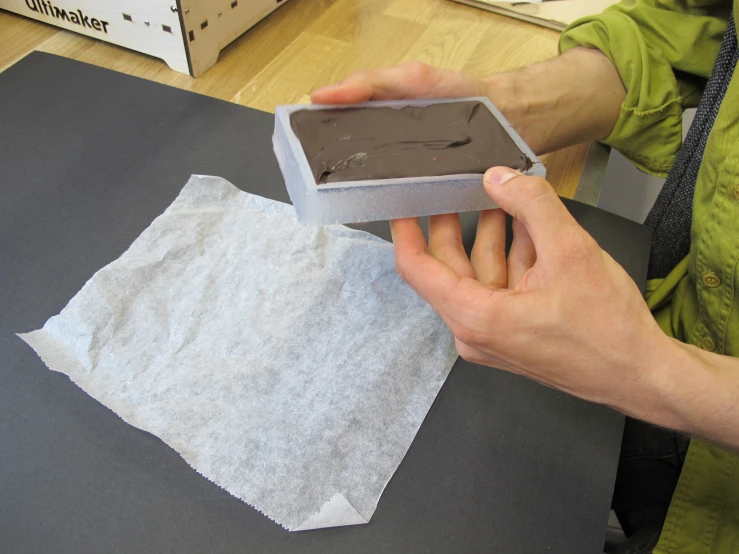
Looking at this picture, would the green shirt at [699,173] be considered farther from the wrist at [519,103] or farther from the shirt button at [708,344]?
the wrist at [519,103]

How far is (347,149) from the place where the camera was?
47 centimetres

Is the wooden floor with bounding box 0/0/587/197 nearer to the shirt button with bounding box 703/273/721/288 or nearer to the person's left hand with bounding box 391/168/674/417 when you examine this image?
the shirt button with bounding box 703/273/721/288

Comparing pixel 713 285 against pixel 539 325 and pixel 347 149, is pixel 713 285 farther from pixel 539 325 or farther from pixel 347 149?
pixel 347 149

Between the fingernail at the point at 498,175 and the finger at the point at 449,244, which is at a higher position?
the fingernail at the point at 498,175

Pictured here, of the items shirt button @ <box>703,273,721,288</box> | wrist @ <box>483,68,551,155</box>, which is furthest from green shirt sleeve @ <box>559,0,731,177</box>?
shirt button @ <box>703,273,721,288</box>

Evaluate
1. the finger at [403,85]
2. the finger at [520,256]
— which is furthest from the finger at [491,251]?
the finger at [403,85]

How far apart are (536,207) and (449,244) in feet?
0.38

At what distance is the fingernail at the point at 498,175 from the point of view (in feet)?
1.48

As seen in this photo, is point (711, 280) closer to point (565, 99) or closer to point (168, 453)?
point (565, 99)

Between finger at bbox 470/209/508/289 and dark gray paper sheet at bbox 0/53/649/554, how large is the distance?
0.08 meters

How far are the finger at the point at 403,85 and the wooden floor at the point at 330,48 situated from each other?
0.19 m

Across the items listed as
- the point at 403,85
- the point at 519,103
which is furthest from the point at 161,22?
the point at 519,103

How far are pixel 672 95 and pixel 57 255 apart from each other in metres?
0.73

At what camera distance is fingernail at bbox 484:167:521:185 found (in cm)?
45
